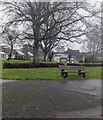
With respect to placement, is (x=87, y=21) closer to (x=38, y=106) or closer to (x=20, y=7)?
(x=20, y=7)

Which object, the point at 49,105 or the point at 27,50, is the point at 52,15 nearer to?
the point at 49,105

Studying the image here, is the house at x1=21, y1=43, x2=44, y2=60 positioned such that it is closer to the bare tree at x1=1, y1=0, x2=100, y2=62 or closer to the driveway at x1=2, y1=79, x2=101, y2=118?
the bare tree at x1=1, y1=0, x2=100, y2=62

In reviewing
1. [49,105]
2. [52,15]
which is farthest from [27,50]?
[49,105]

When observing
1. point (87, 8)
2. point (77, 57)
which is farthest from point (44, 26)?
point (77, 57)

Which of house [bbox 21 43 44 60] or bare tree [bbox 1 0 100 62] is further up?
bare tree [bbox 1 0 100 62]

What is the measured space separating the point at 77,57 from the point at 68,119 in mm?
74763

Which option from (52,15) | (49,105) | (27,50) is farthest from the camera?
(27,50)

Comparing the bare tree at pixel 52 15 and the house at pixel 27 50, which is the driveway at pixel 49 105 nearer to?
the bare tree at pixel 52 15

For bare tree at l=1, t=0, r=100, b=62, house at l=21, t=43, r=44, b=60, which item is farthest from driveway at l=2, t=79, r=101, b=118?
house at l=21, t=43, r=44, b=60

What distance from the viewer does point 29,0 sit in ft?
91.3

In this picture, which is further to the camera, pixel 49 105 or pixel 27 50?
pixel 27 50

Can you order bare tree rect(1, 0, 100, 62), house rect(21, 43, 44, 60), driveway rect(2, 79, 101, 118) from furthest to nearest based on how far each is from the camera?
house rect(21, 43, 44, 60)
bare tree rect(1, 0, 100, 62)
driveway rect(2, 79, 101, 118)

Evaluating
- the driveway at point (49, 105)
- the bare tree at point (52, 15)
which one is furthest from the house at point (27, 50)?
the driveway at point (49, 105)

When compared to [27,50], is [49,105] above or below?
below
